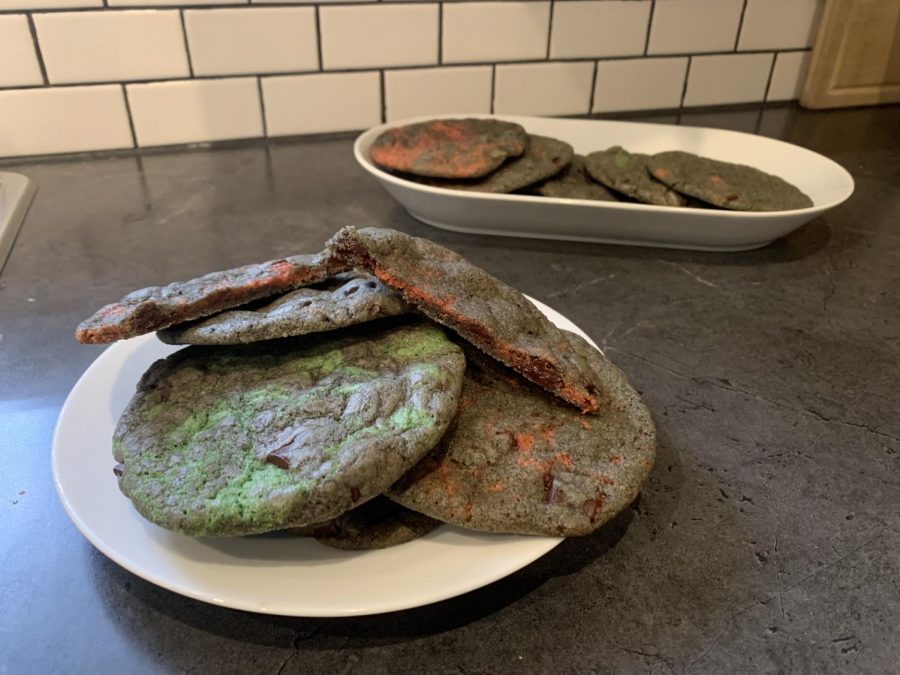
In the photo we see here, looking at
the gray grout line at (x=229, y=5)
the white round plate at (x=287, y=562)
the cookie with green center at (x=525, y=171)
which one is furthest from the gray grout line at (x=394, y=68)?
the white round plate at (x=287, y=562)

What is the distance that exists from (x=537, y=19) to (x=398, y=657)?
4.23 ft

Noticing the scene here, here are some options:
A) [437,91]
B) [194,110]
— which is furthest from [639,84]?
[194,110]

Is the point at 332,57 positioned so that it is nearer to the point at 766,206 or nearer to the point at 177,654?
the point at 766,206

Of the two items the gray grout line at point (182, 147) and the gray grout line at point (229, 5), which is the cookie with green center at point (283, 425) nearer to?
the gray grout line at point (182, 147)

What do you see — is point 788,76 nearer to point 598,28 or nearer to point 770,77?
point 770,77

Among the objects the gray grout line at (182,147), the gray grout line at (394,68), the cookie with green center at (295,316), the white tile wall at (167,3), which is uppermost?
the white tile wall at (167,3)

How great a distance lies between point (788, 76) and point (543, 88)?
2.09 ft

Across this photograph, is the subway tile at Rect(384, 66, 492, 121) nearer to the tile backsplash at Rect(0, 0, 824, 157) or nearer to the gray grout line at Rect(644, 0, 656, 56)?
the tile backsplash at Rect(0, 0, 824, 157)

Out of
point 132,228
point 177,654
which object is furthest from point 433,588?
point 132,228

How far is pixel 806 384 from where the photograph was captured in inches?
31.9

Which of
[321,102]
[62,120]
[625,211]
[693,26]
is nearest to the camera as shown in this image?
[625,211]

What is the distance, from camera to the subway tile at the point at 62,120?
50.0 inches

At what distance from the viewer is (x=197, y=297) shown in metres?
0.58

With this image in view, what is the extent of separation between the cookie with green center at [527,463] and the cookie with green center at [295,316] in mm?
106
